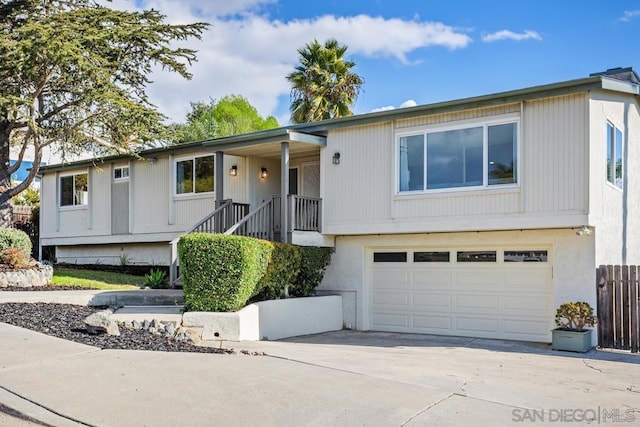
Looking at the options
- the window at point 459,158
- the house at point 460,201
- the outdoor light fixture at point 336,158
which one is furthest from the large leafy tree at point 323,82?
the window at point 459,158

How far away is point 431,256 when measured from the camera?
45.5ft

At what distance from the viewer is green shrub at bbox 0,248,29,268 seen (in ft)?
49.9

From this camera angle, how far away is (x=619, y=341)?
36.9 feet

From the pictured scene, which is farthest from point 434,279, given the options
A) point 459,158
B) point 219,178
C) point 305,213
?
point 219,178

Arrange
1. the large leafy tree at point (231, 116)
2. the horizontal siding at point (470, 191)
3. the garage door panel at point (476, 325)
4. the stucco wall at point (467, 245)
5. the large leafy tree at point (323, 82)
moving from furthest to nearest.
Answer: the large leafy tree at point (231, 116) → the large leafy tree at point (323, 82) → the garage door panel at point (476, 325) → the stucco wall at point (467, 245) → the horizontal siding at point (470, 191)

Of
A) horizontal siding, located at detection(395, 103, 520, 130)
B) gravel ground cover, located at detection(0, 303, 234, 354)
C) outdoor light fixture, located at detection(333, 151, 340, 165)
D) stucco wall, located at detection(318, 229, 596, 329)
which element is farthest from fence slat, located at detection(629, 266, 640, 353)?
gravel ground cover, located at detection(0, 303, 234, 354)

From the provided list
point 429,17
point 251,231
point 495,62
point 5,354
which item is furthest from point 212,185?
point 5,354

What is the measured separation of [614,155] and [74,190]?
1672 cm

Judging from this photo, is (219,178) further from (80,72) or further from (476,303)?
(476,303)

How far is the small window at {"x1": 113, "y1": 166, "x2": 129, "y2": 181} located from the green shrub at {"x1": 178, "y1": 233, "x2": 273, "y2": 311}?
29.2 feet

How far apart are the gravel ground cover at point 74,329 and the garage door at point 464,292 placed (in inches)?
232

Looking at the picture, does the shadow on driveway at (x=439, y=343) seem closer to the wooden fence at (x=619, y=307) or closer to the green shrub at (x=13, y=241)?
the wooden fence at (x=619, y=307)

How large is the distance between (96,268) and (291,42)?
1170cm

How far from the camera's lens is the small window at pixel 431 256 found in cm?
1370
